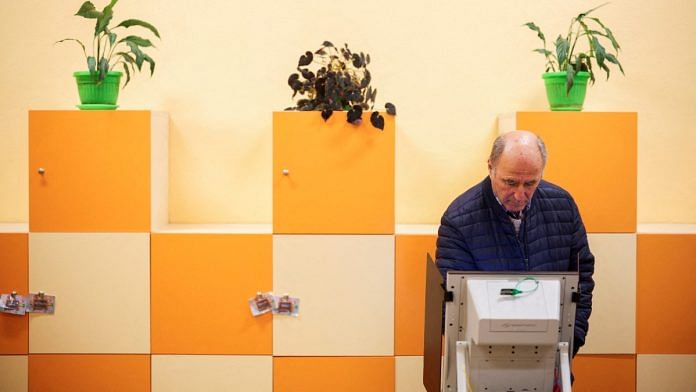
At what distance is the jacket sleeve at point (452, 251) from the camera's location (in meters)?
2.80

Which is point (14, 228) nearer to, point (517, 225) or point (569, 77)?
point (517, 225)

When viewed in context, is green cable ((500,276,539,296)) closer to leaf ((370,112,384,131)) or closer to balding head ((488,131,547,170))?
balding head ((488,131,547,170))

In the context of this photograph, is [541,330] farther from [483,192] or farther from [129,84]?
[129,84]

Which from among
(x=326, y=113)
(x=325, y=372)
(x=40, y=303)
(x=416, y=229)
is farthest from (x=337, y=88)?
(x=40, y=303)

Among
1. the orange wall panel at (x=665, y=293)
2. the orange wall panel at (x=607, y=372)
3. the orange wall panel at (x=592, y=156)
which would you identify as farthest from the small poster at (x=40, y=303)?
the orange wall panel at (x=665, y=293)

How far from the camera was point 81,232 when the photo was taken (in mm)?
3561

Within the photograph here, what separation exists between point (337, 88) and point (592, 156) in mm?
1129

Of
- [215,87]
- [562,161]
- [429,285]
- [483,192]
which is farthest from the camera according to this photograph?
[215,87]

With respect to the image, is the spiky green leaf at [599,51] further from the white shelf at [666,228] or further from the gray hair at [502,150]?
the gray hair at [502,150]

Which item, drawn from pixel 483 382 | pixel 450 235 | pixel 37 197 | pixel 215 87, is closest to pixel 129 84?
pixel 215 87

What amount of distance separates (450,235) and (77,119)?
5.65 ft

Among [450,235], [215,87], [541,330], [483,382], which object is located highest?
[215,87]

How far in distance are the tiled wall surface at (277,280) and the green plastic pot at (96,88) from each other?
93 millimetres

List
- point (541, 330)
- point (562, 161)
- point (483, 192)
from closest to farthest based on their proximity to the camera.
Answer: point (541, 330)
point (483, 192)
point (562, 161)
